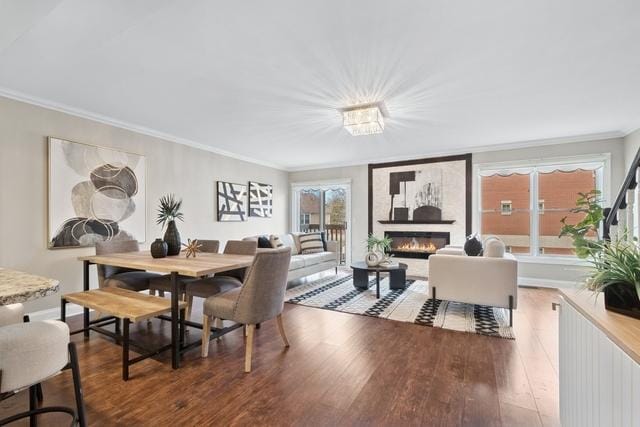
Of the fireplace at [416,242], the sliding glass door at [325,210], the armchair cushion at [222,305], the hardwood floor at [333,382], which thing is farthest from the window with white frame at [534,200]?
the armchair cushion at [222,305]

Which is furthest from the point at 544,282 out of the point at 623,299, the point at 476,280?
the point at 623,299

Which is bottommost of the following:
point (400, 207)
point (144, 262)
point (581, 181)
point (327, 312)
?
point (327, 312)

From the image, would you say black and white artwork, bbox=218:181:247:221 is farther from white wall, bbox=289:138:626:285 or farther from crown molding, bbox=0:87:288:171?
white wall, bbox=289:138:626:285

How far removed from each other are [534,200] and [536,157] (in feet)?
2.40

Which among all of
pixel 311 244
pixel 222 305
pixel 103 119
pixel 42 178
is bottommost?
pixel 222 305

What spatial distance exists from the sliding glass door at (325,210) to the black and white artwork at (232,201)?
5.39 ft

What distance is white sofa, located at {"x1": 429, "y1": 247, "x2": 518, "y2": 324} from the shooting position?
124 inches

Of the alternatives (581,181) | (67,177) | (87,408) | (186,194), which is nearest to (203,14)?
(87,408)

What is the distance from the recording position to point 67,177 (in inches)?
131

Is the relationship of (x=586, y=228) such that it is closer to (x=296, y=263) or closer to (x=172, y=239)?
(x=172, y=239)

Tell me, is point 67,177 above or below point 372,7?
below

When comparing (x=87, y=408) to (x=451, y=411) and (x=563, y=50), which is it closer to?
(x=451, y=411)

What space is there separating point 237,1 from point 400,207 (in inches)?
196

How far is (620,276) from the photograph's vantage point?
1.02 meters
